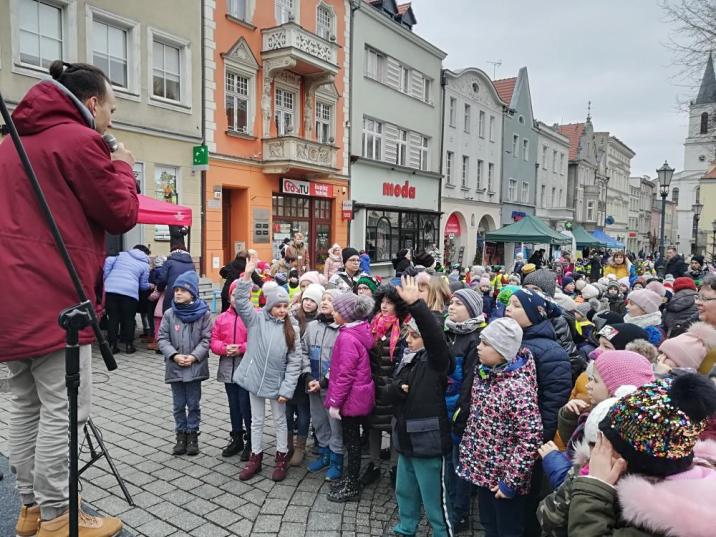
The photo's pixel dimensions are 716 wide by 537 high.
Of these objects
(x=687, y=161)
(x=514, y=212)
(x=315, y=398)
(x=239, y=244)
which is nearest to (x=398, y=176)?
(x=239, y=244)

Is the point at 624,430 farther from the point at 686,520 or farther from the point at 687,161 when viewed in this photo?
the point at 687,161

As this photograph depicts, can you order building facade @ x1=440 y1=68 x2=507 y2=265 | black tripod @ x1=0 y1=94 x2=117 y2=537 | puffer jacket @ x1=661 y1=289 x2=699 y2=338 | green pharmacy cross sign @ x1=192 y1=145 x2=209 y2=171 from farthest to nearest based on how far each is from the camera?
1. building facade @ x1=440 y1=68 x2=507 y2=265
2. green pharmacy cross sign @ x1=192 y1=145 x2=209 y2=171
3. puffer jacket @ x1=661 y1=289 x2=699 y2=338
4. black tripod @ x1=0 y1=94 x2=117 y2=537

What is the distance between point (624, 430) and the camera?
5.86 feet

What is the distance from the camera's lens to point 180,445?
4668 mm

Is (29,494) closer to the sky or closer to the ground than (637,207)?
closer to the ground

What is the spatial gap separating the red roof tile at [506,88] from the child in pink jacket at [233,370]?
3382 cm

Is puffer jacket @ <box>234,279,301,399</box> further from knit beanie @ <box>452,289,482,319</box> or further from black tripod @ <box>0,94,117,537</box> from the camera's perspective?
black tripod @ <box>0,94,117,537</box>

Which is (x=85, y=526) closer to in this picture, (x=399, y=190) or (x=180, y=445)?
(x=180, y=445)

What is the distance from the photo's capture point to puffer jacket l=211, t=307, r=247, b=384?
469cm

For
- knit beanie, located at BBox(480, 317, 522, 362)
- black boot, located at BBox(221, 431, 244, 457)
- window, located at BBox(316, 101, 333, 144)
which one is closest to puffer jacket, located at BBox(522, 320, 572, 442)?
knit beanie, located at BBox(480, 317, 522, 362)

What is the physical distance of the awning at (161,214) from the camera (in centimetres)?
870

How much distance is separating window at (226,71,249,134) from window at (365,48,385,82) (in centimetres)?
722

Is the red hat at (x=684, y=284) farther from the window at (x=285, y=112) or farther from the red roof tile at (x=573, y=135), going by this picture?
the red roof tile at (x=573, y=135)

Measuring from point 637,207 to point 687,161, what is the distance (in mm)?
12453
